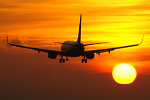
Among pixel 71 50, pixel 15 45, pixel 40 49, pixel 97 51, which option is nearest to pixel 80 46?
pixel 71 50

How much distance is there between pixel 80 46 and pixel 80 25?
14881 millimetres

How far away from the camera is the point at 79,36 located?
10006 cm

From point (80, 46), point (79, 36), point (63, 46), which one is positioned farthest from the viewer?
point (63, 46)

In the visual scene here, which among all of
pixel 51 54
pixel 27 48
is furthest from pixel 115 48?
pixel 27 48

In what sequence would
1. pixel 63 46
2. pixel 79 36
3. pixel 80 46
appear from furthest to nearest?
pixel 63 46 < pixel 79 36 < pixel 80 46

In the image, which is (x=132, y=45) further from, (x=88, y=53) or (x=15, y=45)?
(x=15, y=45)

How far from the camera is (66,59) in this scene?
99.1 metres

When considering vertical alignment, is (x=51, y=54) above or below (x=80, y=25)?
below

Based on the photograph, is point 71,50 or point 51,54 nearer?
point 71,50

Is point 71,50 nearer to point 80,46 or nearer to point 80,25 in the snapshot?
point 80,46

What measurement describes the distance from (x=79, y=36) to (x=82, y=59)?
23.8 feet

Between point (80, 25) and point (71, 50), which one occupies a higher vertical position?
point (80, 25)

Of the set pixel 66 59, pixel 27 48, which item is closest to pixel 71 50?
pixel 66 59

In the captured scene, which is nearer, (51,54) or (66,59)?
(66,59)
